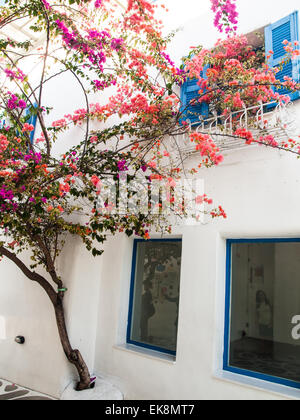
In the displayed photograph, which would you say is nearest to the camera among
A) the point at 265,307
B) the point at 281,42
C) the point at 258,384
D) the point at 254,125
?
the point at 258,384

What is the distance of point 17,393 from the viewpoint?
15.0 ft

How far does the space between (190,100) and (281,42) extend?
1.29 meters

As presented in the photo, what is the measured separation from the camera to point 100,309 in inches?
188

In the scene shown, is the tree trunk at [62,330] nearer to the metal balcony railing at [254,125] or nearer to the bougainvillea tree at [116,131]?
the bougainvillea tree at [116,131]

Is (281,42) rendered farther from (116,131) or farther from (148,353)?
(148,353)

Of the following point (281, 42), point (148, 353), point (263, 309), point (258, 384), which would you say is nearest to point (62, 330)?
point (148, 353)

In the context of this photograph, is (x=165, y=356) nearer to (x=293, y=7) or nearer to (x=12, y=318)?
(x=12, y=318)

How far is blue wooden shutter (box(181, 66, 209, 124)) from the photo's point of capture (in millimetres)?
4348

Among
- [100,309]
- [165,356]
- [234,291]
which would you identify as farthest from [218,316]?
[100,309]

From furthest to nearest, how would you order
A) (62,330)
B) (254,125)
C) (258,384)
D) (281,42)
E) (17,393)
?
1. (17,393)
2. (62,330)
3. (281,42)
4. (254,125)
5. (258,384)

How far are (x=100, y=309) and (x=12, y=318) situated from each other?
169 centimetres

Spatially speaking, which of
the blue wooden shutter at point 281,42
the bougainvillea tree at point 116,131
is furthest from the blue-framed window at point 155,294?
the blue wooden shutter at point 281,42
